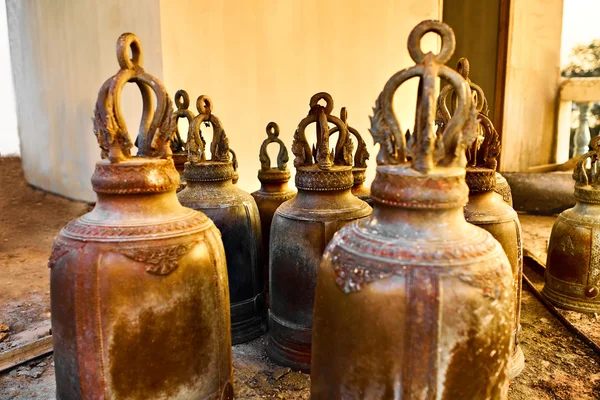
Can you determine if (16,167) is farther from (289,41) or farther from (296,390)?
(296,390)

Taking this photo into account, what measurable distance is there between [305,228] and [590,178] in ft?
7.51

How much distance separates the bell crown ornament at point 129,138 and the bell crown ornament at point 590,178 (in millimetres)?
2859

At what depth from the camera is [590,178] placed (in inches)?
136

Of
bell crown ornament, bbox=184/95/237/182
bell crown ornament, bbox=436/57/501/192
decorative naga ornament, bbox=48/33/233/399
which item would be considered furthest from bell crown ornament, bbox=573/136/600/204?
decorative naga ornament, bbox=48/33/233/399

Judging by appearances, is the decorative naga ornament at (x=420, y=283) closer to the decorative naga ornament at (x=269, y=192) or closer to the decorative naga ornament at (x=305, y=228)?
the decorative naga ornament at (x=305, y=228)

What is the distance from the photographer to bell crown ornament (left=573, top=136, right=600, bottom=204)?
10.9 feet

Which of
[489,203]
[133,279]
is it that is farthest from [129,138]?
[489,203]

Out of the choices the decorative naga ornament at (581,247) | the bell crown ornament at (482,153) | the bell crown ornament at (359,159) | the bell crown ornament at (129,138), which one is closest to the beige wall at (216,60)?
the bell crown ornament at (359,159)

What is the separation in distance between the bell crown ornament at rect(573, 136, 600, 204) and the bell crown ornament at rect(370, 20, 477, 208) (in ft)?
7.67

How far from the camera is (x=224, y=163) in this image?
2.77 m

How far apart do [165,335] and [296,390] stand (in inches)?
37.5

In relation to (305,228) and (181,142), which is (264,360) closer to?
(305,228)

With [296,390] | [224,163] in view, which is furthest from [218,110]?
[296,390]

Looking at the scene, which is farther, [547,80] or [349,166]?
[547,80]
